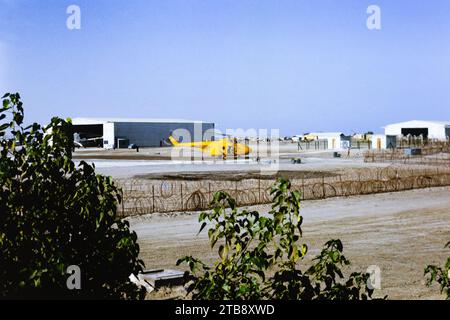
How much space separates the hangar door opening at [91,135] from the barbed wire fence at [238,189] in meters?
62.2

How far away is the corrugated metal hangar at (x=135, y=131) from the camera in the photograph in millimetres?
97744

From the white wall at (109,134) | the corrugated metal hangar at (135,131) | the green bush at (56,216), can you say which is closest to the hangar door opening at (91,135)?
the corrugated metal hangar at (135,131)

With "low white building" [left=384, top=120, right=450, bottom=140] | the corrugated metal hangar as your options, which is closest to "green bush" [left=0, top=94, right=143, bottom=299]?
the corrugated metal hangar

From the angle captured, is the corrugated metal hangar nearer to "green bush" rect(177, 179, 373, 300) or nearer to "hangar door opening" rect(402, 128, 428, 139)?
"hangar door opening" rect(402, 128, 428, 139)

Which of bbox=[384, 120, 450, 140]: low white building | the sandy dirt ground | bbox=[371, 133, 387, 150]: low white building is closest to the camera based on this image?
the sandy dirt ground

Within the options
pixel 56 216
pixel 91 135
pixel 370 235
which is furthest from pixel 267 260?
pixel 91 135

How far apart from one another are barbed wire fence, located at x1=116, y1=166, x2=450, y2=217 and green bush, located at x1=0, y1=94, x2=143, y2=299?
785 inches

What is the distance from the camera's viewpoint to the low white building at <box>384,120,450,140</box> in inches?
4072

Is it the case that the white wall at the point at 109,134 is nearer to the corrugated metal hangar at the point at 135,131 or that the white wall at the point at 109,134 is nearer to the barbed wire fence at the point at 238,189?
the corrugated metal hangar at the point at 135,131

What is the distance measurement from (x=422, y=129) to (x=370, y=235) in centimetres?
9595

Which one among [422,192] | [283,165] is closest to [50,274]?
[422,192]

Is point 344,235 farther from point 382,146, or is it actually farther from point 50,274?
point 382,146

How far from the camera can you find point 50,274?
14.1ft
